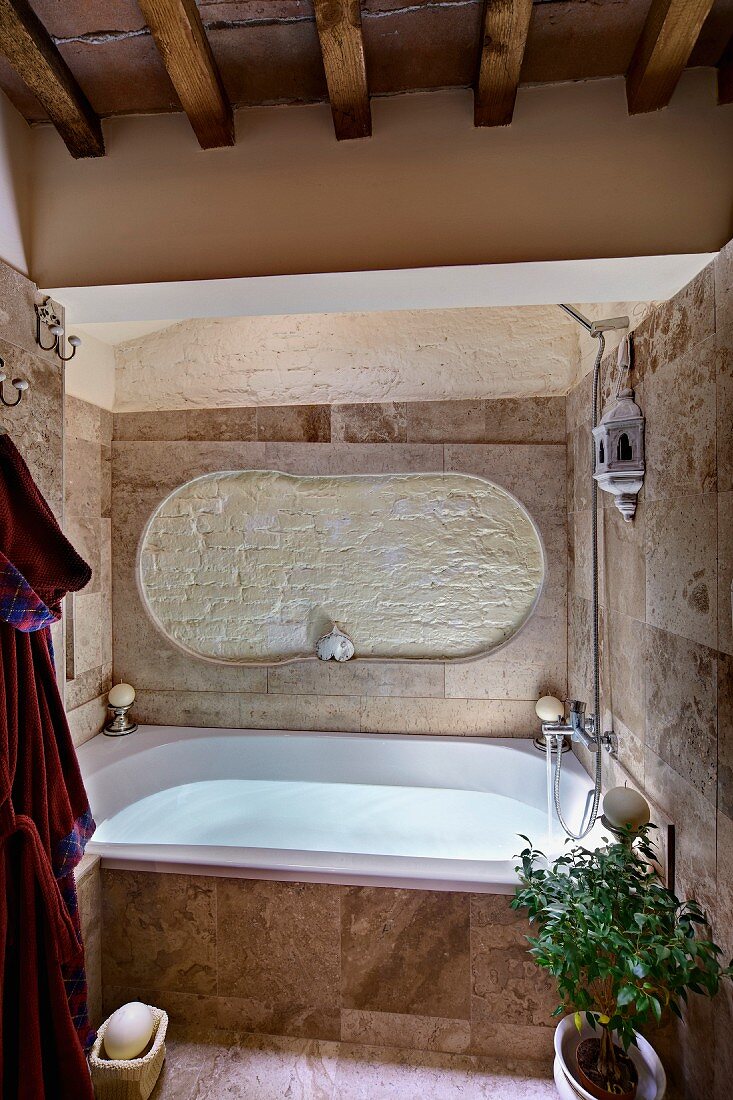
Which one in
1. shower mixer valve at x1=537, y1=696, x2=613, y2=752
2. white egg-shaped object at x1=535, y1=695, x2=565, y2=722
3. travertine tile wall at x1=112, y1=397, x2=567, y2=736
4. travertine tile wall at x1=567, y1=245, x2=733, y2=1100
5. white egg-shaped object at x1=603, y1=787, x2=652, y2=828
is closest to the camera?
travertine tile wall at x1=567, y1=245, x2=733, y2=1100

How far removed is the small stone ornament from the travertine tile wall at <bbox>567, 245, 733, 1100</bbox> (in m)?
1.27

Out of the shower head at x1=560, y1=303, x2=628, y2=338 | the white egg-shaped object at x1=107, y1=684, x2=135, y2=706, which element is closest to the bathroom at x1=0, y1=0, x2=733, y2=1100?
the shower head at x1=560, y1=303, x2=628, y2=338

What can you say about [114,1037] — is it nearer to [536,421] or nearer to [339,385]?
[339,385]

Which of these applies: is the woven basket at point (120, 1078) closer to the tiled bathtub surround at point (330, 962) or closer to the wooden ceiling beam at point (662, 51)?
the tiled bathtub surround at point (330, 962)

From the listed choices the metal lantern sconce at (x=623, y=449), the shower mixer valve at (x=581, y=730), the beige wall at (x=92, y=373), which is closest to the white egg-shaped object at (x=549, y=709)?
the shower mixer valve at (x=581, y=730)

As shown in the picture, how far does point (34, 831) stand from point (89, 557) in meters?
1.58

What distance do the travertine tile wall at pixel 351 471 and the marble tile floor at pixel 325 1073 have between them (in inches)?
47.0

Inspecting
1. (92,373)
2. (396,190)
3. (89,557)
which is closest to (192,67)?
(396,190)

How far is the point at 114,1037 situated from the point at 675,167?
2701 mm

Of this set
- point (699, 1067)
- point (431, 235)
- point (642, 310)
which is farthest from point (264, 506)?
point (699, 1067)

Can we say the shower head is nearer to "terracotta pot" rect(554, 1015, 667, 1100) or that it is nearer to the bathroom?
the bathroom

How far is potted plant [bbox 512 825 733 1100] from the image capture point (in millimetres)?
971

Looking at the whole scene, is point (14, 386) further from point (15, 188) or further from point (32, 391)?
point (15, 188)

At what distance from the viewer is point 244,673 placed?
2570mm
